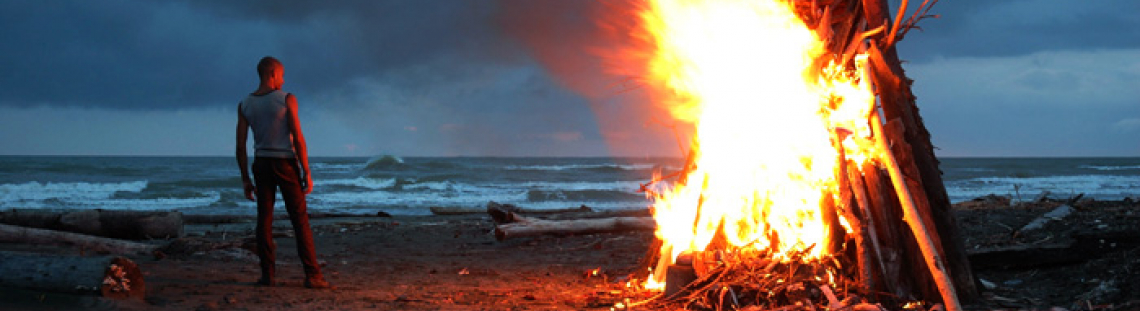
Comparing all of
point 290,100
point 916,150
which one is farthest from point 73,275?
point 916,150

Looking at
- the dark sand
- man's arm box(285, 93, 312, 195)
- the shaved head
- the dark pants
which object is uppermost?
the shaved head

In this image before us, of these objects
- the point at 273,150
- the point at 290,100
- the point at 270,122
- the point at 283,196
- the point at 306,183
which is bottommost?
the point at 283,196

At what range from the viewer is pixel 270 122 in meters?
5.79

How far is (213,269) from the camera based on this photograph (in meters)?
7.04

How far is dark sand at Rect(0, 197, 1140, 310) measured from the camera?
5.20 metres

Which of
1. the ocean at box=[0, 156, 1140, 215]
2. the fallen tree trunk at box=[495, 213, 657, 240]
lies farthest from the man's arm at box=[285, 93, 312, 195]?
the ocean at box=[0, 156, 1140, 215]

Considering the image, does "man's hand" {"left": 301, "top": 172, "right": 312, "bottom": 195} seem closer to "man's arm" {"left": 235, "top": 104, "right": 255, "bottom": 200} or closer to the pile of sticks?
"man's arm" {"left": 235, "top": 104, "right": 255, "bottom": 200}

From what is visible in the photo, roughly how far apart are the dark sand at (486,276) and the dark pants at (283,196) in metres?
0.32

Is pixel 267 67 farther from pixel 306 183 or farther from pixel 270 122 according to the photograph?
pixel 306 183

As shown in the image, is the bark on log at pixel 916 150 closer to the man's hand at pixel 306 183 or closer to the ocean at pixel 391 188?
the man's hand at pixel 306 183

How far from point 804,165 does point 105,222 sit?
9.66m

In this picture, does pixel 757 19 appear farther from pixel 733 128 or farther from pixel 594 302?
pixel 594 302

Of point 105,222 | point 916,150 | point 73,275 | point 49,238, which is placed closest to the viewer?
point 73,275

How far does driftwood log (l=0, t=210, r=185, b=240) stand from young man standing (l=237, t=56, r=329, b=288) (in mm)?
5963
